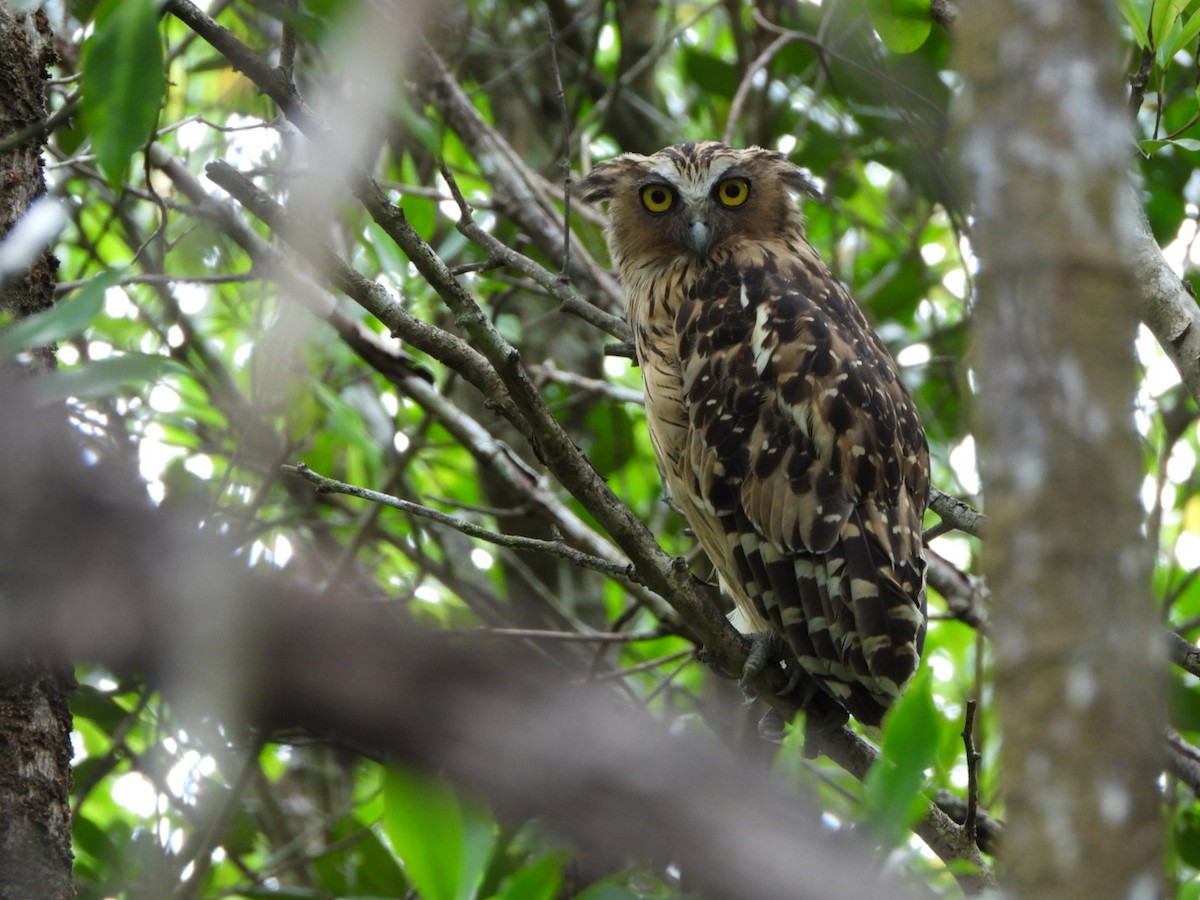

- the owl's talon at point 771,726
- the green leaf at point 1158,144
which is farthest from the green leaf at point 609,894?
the green leaf at point 1158,144

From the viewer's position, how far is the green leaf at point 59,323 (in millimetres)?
1477

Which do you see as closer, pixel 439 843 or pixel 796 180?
pixel 439 843

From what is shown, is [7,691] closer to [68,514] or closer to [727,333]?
[68,514]

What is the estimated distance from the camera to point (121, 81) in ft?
5.54

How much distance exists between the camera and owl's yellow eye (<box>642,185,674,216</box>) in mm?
4188

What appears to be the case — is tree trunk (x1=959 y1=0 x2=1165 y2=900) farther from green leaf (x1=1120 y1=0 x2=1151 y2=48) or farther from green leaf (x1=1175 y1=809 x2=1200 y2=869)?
green leaf (x1=1175 y1=809 x2=1200 y2=869)

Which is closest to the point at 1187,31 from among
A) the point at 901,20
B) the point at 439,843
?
the point at 901,20

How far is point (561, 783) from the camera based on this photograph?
786 mm

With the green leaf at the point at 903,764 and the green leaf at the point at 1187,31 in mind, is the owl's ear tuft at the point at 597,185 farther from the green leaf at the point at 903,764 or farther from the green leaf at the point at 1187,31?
the green leaf at the point at 903,764

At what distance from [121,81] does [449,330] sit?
119 inches

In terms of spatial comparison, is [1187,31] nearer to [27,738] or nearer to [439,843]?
[439,843]

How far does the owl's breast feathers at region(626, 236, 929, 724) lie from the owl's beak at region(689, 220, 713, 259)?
0.20 meters

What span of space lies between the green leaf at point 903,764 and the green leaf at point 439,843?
0.44m

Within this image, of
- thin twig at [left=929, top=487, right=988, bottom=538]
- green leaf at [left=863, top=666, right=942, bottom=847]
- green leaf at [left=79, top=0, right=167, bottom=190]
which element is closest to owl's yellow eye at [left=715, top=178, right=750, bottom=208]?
thin twig at [left=929, top=487, right=988, bottom=538]
